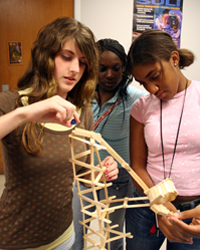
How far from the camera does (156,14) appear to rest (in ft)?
8.05

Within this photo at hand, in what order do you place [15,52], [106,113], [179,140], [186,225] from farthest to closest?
[15,52]
[106,113]
[179,140]
[186,225]

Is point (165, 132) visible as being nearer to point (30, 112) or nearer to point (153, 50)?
point (153, 50)

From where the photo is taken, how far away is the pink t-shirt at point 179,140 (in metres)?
0.86

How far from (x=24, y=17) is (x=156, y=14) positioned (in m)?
1.46

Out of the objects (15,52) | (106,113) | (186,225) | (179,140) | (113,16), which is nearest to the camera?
(186,225)

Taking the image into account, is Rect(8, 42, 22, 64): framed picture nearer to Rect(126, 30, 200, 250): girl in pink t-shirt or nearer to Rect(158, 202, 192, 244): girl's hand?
Rect(126, 30, 200, 250): girl in pink t-shirt

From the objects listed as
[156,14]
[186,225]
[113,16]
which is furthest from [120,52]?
[156,14]

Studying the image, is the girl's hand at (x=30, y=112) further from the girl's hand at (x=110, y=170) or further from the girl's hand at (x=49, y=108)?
the girl's hand at (x=110, y=170)

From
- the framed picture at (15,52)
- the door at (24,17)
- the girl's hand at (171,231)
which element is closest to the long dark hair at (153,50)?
the girl's hand at (171,231)

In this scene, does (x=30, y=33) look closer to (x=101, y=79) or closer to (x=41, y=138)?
(x=101, y=79)

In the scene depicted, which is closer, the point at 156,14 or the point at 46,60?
the point at 46,60

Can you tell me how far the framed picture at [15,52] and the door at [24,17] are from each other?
0.9 inches

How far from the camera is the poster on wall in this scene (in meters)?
2.42

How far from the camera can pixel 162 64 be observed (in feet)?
2.89
